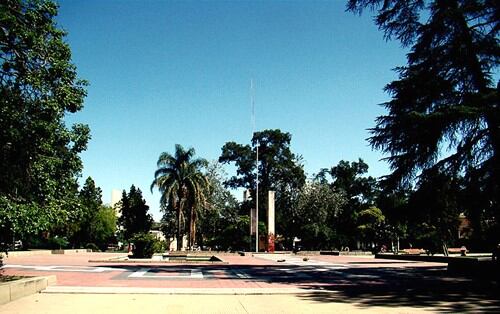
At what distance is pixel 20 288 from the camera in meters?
11.5

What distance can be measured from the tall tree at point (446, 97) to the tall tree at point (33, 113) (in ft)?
41.1

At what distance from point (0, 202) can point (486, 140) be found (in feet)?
54.3

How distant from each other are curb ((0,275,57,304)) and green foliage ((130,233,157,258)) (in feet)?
59.3

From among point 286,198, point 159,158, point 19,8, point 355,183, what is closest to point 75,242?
point 159,158

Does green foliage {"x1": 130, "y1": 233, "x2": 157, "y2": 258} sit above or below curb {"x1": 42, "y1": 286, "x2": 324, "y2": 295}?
above

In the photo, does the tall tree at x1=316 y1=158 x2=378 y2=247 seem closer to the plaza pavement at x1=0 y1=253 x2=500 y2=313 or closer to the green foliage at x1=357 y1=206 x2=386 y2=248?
the green foliage at x1=357 y1=206 x2=386 y2=248

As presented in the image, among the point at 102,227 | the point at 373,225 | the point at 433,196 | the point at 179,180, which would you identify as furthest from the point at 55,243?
the point at 433,196

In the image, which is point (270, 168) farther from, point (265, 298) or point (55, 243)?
point (265, 298)

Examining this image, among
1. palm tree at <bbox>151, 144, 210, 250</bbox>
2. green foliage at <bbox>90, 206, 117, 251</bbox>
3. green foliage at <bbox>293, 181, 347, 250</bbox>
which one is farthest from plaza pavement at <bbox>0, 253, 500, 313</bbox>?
green foliage at <bbox>90, 206, 117, 251</bbox>


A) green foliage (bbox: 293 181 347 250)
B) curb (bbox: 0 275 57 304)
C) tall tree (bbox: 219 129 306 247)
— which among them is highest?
tall tree (bbox: 219 129 306 247)

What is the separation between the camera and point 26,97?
12273 millimetres

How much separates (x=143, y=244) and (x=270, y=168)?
44.7 m

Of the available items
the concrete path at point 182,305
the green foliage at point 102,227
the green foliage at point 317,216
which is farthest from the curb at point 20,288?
the green foliage at point 317,216

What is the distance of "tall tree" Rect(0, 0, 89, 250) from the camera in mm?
11750
